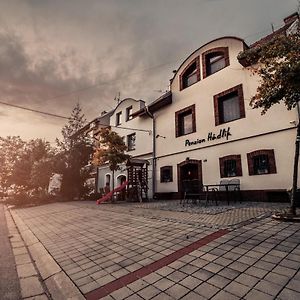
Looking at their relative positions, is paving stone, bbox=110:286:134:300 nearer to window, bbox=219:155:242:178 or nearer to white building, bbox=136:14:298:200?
white building, bbox=136:14:298:200

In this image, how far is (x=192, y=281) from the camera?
2686mm

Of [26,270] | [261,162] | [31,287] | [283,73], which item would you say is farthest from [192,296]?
[261,162]

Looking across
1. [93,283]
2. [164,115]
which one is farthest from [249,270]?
[164,115]

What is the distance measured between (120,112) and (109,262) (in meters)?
18.9

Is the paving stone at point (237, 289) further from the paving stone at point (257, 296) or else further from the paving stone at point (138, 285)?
the paving stone at point (138, 285)

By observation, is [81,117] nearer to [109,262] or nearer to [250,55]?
[250,55]

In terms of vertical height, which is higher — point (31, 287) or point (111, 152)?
point (111, 152)

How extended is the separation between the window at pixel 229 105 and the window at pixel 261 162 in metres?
2.18

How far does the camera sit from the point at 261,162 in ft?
33.6

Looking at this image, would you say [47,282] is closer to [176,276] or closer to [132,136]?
[176,276]

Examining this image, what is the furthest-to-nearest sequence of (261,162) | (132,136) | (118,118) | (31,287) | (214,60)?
1. (118,118)
2. (132,136)
3. (214,60)
4. (261,162)
5. (31,287)

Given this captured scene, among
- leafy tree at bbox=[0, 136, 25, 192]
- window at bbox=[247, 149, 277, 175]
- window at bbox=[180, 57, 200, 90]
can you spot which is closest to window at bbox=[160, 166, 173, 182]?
window at bbox=[247, 149, 277, 175]

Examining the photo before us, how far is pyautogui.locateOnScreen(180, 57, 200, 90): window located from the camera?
1422 cm

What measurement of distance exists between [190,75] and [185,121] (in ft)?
10.7
